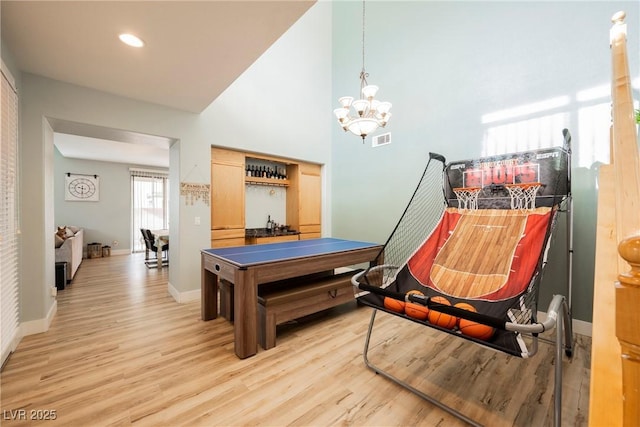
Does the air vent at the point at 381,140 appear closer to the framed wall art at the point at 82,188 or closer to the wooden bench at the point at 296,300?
the wooden bench at the point at 296,300

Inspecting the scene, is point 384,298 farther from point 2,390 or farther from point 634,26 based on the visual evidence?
point 634,26

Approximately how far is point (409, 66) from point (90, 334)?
525 centimetres

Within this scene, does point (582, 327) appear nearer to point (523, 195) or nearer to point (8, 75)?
point (523, 195)

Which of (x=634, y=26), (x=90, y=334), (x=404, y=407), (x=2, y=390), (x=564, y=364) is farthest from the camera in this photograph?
(x=90, y=334)

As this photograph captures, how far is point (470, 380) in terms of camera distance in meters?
1.92

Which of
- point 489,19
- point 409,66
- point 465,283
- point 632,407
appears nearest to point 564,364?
point 465,283

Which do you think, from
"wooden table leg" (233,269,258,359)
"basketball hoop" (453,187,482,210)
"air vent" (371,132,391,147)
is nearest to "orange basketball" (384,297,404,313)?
"wooden table leg" (233,269,258,359)

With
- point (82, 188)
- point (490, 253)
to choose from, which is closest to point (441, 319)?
point (490, 253)

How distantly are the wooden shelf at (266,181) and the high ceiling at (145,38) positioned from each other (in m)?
1.86

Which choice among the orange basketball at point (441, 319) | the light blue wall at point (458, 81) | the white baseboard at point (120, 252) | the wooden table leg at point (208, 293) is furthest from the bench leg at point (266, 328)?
the white baseboard at point (120, 252)

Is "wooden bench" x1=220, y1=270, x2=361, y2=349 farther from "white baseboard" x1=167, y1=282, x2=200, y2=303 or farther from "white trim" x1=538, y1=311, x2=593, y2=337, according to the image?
"white trim" x1=538, y1=311, x2=593, y2=337

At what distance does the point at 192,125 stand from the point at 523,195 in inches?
156

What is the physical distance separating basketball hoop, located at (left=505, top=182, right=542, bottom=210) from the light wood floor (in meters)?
1.31

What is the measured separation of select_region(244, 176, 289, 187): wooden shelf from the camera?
454 centimetres
